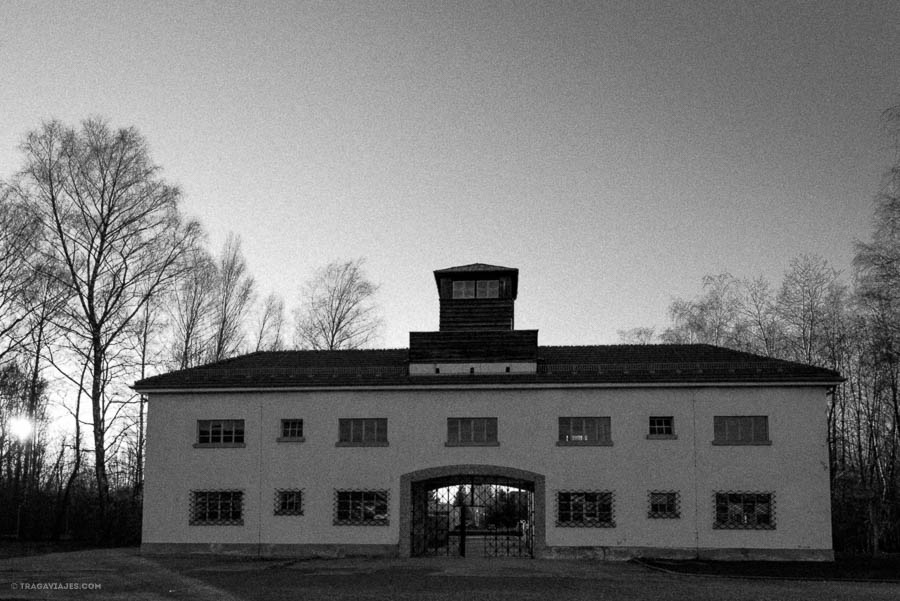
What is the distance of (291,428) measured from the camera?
29.5 meters

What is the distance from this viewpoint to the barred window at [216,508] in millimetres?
28969

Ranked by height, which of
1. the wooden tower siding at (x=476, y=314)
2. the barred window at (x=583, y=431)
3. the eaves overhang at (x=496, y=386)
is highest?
the wooden tower siding at (x=476, y=314)

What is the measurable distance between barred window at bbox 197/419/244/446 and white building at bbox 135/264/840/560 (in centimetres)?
7

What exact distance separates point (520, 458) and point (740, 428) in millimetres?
7035

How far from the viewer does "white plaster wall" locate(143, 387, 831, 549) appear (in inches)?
1075

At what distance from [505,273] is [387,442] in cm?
768

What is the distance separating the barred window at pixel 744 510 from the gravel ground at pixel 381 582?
382 centimetres

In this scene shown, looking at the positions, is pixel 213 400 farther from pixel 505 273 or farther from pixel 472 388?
pixel 505 273

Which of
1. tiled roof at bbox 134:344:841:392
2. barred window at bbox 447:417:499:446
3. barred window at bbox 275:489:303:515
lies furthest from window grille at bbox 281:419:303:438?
barred window at bbox 447:417:499:446

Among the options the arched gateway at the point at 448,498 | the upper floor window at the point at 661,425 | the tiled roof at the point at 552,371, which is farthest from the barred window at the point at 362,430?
the upper floor window at the point at 661,425

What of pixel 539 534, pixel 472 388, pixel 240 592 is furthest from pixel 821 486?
pixel 240 592

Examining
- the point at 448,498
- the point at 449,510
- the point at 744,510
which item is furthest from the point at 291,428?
the point at 744,510

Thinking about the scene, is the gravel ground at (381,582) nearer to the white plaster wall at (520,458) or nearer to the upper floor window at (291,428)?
the white plaster wall at (520,458)

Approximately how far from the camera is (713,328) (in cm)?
4562
